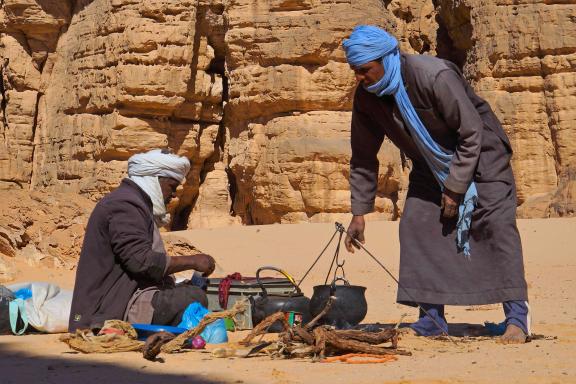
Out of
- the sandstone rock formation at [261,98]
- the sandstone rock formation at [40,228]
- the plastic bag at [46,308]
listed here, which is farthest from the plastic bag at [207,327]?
the sandstone rock formation at [261,98]

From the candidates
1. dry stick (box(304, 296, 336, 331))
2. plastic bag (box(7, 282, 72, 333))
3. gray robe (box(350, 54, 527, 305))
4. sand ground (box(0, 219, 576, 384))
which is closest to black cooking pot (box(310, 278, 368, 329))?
dry stick (box(304, 296, 336, 331))

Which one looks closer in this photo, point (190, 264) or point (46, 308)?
point (190, 264)

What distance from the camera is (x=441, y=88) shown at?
5312mm

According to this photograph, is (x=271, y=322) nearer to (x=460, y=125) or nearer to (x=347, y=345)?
(x=347, y=345)

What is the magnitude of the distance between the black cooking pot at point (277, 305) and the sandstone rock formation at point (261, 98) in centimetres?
1194

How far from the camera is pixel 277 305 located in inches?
240

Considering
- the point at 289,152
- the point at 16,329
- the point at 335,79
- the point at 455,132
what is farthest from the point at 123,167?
the point at 455,132

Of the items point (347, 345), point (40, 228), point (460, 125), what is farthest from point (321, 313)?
point (40, 228)

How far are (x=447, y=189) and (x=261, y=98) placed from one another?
46.0 ft

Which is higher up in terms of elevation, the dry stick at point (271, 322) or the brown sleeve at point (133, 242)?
the brown sleeve at point (133, 242)

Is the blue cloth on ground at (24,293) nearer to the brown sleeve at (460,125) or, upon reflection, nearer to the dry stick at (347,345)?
the dry stick at (347,345)

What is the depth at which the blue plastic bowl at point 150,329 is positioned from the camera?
5.37 meters

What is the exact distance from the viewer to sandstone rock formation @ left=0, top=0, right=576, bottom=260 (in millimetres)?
18734

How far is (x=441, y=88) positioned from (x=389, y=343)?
55.4 inches
